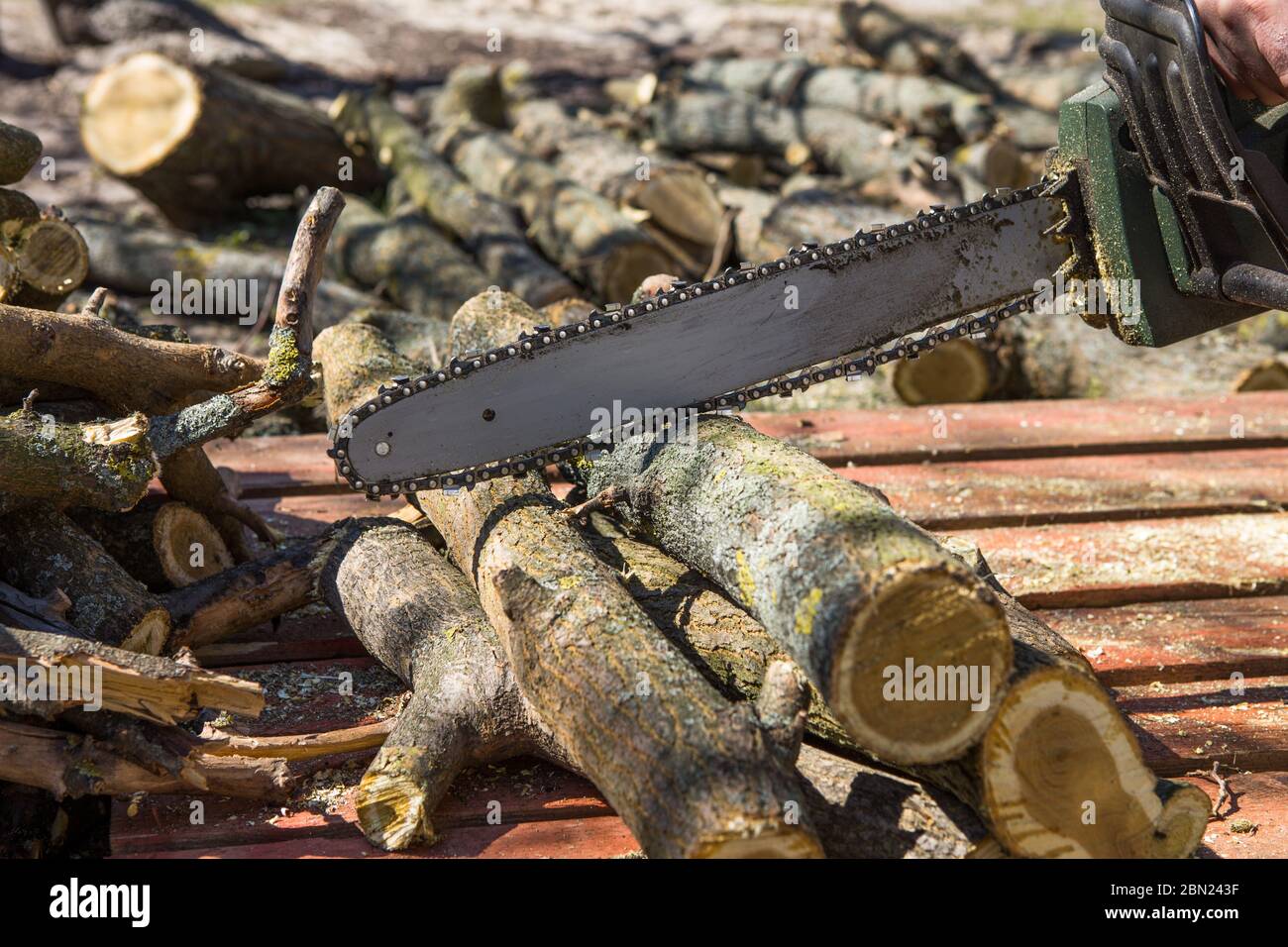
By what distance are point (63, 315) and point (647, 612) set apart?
1.64 metres

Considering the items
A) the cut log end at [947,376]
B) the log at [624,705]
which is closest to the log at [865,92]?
the cut log end at [947,376]

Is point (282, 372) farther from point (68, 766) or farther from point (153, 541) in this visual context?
point (68, 766)

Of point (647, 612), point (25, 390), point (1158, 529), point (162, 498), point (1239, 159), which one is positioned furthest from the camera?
point (1158, 529)

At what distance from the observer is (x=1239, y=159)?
2.69 meters

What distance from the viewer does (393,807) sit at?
2.49m

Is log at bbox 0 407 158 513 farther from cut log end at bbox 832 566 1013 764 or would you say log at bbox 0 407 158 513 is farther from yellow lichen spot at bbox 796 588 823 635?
cut log end at bbox 832 566 1013 764

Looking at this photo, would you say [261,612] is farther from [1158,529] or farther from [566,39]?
[566,39]

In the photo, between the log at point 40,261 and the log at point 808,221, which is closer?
the log at point 40,261

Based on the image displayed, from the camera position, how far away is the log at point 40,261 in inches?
140

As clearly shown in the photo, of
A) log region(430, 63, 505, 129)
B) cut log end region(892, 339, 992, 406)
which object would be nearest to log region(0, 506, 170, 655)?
cut log end region(892, 339, 992, 406)

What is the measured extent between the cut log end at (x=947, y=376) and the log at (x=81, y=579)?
336cm

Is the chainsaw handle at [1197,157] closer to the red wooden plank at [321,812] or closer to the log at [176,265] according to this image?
the red wooden plank at [321,812]

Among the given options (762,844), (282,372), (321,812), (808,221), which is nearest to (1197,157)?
(762,844)
